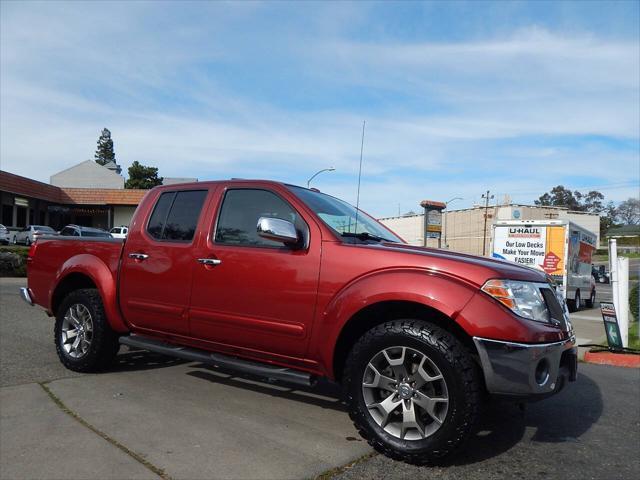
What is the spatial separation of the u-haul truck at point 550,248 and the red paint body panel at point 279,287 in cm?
1260

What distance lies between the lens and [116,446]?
135 inches

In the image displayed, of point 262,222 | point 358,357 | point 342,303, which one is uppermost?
point 262,222

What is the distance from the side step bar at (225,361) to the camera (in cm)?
374

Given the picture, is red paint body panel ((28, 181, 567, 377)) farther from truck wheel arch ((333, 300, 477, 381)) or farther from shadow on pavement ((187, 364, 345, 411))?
shadow on pavement ((187, 364, 345, 411))

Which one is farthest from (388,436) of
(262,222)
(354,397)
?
(262,222)

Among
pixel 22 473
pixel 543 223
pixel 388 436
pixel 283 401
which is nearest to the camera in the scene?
pixel 22 473

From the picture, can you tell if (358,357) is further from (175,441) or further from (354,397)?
(175,441)

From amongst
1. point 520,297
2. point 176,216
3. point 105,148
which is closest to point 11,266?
point 176,216

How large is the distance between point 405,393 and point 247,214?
75.5 inches

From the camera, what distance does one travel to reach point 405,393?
3.33 m

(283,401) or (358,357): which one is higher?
(358,357)

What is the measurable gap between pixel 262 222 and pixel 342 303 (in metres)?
0.79

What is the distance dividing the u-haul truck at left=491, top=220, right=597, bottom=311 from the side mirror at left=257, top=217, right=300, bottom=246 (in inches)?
506

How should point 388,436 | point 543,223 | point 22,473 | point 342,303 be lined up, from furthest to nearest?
1. point 543,223
2. point 342,303
3. point 388,436
4. point 22,473
